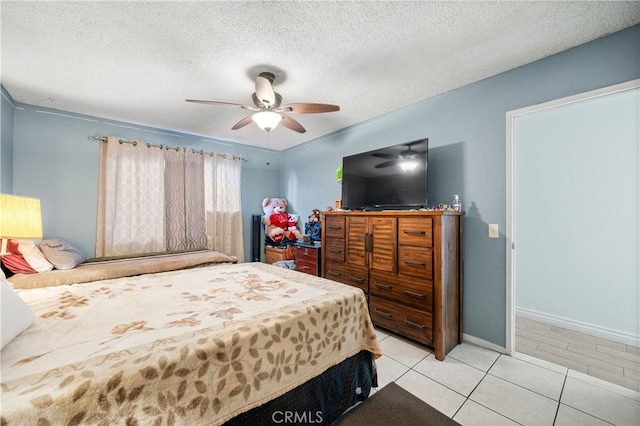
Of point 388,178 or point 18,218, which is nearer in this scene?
point 18,218

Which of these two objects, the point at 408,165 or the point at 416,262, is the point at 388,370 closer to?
the point at 416,262

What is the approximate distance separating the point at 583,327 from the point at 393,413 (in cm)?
246

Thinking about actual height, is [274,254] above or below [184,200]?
below

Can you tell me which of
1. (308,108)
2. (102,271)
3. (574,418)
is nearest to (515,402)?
(574,418)

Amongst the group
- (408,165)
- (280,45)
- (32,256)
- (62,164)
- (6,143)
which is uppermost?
(280,45)

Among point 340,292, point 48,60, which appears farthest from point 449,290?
point 48,60

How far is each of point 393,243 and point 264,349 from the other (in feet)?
5.54

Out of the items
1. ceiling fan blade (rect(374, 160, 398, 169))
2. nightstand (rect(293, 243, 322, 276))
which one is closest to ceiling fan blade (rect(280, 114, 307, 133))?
ceiling fan blade (rect(374, 160, 398, 169))

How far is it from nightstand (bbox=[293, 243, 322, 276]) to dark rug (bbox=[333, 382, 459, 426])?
1.76 meters

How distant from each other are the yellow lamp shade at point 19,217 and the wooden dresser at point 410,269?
2490 mm

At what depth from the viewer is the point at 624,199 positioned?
7.75ft

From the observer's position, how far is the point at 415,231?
7.43ft

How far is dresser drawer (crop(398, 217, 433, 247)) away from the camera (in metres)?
2.17

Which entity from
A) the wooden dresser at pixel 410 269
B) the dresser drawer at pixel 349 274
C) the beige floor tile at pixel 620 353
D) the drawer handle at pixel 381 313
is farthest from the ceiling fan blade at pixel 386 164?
the beige floor tile at pixel 620 353
